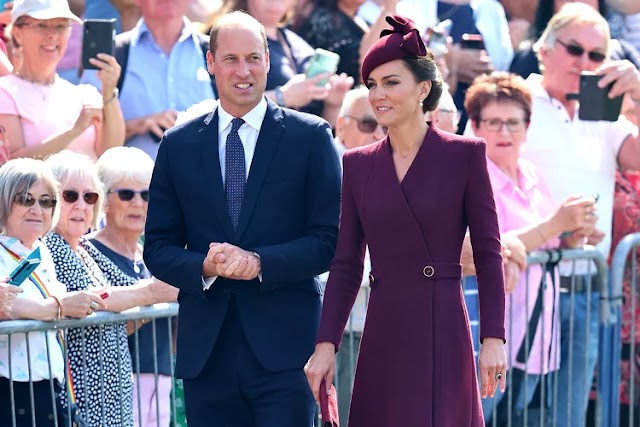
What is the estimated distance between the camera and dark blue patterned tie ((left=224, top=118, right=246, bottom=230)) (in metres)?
4.70

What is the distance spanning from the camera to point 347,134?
22.7 ft

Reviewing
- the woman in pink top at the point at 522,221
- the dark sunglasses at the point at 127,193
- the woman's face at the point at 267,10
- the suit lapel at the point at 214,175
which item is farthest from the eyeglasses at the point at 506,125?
the suit lapel at the point at 214,175

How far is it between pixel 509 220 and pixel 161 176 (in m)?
2.46

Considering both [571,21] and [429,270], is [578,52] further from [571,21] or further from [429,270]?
[429,270]

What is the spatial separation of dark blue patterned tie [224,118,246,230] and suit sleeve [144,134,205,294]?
0.70 feet

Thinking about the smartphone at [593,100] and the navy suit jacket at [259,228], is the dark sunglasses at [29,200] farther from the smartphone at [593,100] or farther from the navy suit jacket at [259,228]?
the smartphone at [593,100]

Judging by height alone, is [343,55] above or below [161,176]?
above

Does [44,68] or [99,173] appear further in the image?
[44,68]

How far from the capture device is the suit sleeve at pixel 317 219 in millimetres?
4617

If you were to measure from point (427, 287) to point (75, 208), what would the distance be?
202 cm

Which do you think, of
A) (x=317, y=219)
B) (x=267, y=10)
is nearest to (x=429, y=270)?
(x=317, y=219)

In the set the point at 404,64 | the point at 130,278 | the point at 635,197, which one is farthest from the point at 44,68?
the point at 635,197

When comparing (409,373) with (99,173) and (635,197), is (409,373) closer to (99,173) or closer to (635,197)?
(99,173)

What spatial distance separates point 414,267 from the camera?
4.46 metres
